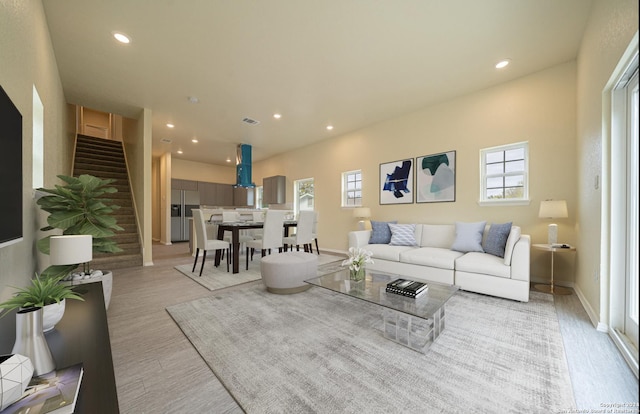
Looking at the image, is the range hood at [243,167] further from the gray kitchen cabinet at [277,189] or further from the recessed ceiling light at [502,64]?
the recessed ceiling light at [502,64]

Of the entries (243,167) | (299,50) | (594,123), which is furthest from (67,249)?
(243,167)

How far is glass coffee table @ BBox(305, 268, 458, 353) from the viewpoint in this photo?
1.79 metres

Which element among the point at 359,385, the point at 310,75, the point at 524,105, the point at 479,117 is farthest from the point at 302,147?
the point at 359,385

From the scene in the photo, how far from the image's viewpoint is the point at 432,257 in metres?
3.28

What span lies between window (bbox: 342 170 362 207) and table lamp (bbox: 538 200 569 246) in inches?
127

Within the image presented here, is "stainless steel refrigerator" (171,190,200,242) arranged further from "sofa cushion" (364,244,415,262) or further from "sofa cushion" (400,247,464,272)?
"sofa cushion" (400,247,464,272)

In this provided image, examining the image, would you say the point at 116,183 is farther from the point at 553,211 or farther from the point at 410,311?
the point at 553,211

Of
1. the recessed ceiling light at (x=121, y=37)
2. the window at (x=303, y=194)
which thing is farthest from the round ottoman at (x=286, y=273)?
the window at (x=303, y=194)

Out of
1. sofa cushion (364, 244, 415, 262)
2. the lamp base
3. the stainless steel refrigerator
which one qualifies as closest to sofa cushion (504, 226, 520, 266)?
the lamp base

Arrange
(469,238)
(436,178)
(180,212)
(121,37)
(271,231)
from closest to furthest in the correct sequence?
(121,37)
(469,238)
(271,231)
(436,178)
(180,212)

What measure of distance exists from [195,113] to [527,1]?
5.09 m

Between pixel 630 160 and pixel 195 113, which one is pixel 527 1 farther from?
pixel 195 113

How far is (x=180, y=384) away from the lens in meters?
1.45

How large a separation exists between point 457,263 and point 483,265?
28 centimetres
